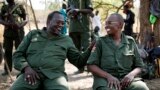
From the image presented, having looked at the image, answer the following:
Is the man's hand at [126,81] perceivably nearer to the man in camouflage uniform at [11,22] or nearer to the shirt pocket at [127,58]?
the shirt pocket at [127,58]

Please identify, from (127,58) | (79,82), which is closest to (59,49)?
(127,58)

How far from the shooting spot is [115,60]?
183 inches

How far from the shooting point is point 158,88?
725 centimetres

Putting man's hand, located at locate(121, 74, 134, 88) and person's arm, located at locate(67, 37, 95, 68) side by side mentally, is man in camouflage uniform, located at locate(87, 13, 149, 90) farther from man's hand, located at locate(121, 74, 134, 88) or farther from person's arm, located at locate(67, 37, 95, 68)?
person's arm, located at locate(67, 37, 95, 68)

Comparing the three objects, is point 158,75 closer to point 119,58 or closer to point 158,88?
point 158,88

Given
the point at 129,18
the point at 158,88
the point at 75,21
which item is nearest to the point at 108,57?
the point at 158,88

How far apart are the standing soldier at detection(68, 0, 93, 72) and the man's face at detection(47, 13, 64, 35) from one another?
336 cm

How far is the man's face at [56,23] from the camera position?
4.72 m

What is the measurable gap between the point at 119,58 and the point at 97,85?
1.37 ft

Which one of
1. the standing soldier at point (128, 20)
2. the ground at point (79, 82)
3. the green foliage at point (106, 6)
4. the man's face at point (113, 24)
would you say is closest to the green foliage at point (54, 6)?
the green foliage at point (106, 6)

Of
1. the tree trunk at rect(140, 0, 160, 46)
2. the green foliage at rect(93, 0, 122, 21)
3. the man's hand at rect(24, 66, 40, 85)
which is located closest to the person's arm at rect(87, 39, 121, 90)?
the man's hand at rect(24, 66, 40, 85)

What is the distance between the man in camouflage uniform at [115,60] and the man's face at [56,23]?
467mm

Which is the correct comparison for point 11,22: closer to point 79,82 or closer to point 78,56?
point 79,82

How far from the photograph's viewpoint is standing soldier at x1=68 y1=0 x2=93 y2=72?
26.9 ft
